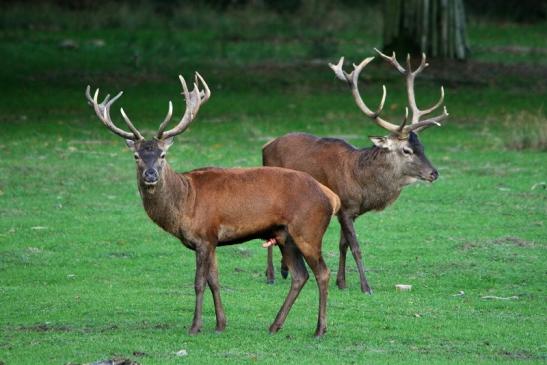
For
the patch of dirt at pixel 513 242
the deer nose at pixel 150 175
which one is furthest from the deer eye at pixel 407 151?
the deer nose at pixel 150 175

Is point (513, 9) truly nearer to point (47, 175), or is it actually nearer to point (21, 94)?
point (21, 94)

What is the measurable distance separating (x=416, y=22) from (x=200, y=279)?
63.6 feet

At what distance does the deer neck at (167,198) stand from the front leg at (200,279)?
0.32 metres

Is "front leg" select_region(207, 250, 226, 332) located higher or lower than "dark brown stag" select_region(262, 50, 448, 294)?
lower

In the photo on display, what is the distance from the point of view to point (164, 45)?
31.3 meters

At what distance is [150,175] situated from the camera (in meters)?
9.90

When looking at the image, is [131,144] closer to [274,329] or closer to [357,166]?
[274,329]

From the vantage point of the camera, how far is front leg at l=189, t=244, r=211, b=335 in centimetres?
988

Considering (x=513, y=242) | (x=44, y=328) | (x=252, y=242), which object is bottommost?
(x=252, y=242)

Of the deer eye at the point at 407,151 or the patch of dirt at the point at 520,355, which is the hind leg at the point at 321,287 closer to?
the patch of dirt at the point at 520,355

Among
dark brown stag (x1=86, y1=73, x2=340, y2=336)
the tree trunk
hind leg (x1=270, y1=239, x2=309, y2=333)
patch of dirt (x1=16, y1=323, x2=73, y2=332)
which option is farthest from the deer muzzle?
the tree trunk

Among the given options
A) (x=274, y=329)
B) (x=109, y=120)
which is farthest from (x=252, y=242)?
(x=274, y=329)

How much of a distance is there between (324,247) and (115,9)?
80.1ft

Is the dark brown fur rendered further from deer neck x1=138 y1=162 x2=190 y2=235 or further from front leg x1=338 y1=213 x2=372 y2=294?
deer neck x1=138 y1=162 x2=190 y2=235
